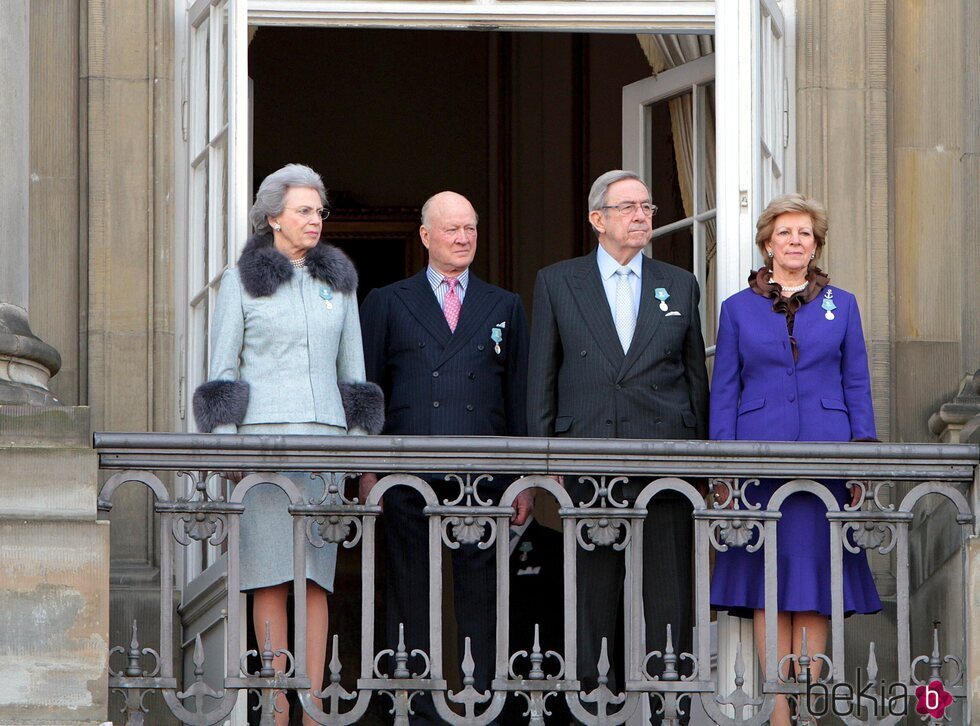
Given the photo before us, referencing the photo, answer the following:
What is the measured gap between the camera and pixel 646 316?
797 cm

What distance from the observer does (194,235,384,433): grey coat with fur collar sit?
770 cm

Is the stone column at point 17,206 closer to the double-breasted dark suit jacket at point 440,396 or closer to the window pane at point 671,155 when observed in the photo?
the double-breasted dark suit jacket at point 440,396

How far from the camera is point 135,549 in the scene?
9164 millimetres

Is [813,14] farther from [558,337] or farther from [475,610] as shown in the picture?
[475,610]

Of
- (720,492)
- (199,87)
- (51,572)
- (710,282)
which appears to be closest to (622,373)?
(720,492)

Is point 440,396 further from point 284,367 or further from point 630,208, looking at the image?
point 630,208

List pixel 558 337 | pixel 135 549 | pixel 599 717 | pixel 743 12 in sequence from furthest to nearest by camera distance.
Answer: pixel 135 549 → pixel 743 12 → pixel 558 337 → pixel 599 717

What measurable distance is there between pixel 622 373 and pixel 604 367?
61 mm

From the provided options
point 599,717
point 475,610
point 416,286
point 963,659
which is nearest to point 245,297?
point 416,286

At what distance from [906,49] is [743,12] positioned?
50.6 inches

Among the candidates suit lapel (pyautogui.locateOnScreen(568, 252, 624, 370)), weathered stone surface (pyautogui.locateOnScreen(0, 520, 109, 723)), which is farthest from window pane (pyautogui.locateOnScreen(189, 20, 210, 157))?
weathered stone surface (pyautogui.locateOnScreen(0, 520, 109, 723))

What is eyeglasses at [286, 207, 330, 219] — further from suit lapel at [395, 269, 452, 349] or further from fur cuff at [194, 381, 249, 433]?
fur cuff at [194, 381, 249, 433]

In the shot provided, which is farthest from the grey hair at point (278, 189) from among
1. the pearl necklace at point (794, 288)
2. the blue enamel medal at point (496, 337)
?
the pearl necklace at point (794, 288)

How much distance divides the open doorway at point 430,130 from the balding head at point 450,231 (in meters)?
4.80
